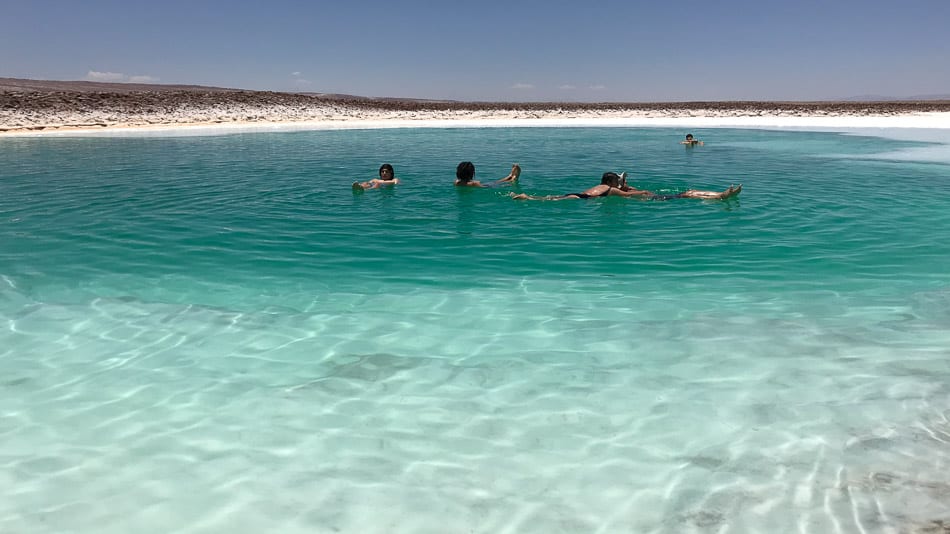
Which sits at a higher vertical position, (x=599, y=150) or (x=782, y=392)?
(x=599, y=150)

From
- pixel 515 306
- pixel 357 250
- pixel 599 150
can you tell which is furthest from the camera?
pixel 599 150

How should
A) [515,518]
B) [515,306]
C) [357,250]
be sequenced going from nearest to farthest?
[515,518] < [515,306] < [357,250]

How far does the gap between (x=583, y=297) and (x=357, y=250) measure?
11.7 feet

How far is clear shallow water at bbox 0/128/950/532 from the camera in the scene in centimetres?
339

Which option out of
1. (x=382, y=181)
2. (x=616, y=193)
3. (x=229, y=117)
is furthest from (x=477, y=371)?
(x=229, y=117)

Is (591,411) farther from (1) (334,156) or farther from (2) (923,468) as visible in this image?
A: (1) (334,156)

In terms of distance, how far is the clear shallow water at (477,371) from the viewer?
3.39m

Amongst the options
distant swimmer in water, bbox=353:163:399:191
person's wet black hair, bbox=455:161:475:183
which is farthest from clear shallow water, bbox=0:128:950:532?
distant swimmer in water, bbox=353:163:399:191

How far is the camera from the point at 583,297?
6.65 metres

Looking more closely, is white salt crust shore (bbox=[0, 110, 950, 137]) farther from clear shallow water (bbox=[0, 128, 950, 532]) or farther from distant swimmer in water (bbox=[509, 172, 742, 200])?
distant swimmer in water (bbox=[509, 172, 742, 200])

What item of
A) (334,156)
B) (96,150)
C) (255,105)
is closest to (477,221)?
(334,156)

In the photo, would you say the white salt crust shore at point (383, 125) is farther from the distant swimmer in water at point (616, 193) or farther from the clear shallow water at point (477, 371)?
the distant swimmer in water at point (616, 193)

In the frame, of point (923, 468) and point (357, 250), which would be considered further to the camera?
point (357, 250)

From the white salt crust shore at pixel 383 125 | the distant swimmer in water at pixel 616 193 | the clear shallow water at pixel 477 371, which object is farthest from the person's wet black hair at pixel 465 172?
the white salt crust shore at pixel 383 125
